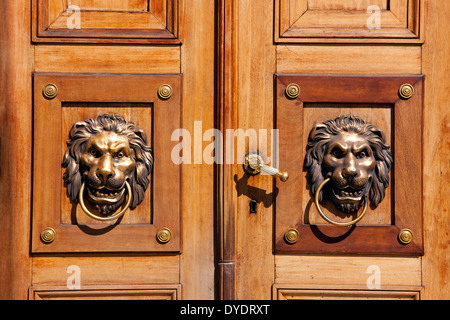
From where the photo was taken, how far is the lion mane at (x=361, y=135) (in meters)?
1.45

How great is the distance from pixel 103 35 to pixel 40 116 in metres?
0.25

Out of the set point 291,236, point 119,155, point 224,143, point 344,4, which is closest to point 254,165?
point 224,143

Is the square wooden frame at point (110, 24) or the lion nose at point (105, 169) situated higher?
the square wooden frame at point (110, 24)

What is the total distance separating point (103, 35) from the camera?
1470mm

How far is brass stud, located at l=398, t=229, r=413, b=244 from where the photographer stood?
4.78ft

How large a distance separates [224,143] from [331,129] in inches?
10.2

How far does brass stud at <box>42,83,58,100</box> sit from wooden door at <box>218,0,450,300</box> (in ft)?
1.30

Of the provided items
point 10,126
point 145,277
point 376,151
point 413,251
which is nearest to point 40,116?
point 10,126

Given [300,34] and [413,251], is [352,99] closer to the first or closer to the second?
[300,34]

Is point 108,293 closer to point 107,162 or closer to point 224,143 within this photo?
point 107,162

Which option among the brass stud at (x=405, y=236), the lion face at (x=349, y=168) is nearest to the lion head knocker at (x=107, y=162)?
the lion face at (x=349, y=168)

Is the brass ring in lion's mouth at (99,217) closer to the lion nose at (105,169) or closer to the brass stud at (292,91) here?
the lion nose at (105,169)

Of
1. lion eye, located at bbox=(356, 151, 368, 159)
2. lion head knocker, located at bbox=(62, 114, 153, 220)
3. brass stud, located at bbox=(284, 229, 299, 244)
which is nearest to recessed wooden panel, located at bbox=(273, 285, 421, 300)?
brass stud, located at bbox=(284, 229, 299, 244)

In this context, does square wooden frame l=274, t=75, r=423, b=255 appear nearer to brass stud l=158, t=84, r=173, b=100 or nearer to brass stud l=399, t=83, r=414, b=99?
brass stud l=399, t=83, r=414, b=99
